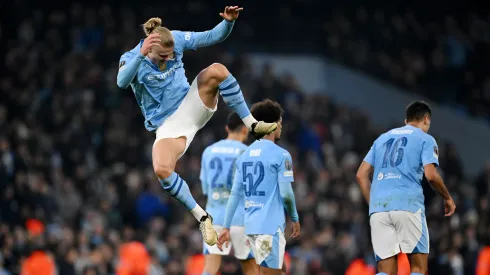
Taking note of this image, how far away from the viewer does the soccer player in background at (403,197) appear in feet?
33.9

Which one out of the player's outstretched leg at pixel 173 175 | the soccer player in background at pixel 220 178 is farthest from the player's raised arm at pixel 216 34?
the soccer player in background at pixel 220 178

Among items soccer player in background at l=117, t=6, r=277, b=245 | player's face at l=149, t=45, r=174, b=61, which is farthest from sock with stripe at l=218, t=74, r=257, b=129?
player's face at l=149, t=45, r=174, b=61

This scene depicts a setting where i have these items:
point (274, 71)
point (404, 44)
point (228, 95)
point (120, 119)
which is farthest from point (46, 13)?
point (228, 95)

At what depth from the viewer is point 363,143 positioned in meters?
22.9

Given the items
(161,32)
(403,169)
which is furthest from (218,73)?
(403,169)

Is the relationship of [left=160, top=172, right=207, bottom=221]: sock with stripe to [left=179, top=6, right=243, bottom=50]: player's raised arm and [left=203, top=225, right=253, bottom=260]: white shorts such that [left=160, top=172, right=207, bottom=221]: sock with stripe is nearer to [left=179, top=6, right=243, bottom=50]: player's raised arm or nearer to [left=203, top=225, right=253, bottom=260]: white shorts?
[left=179, top=6, right=243, bottom=50]: player's raised arm

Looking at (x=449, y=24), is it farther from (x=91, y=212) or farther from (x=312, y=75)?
(x=91, y=212)

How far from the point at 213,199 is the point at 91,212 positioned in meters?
6.94

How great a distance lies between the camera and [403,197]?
10.4 m

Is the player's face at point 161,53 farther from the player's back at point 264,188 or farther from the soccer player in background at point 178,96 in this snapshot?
the player's back at point 264,188

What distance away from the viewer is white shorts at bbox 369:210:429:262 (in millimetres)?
10336

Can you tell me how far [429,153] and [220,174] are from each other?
2.80 metres

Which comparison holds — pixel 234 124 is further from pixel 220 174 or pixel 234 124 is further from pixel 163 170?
pixel 163 170

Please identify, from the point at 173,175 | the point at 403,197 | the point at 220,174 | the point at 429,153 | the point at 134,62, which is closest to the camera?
the point at 134,62
